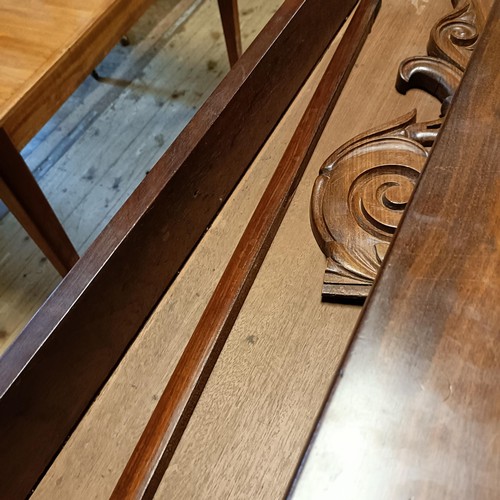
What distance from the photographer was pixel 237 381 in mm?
629

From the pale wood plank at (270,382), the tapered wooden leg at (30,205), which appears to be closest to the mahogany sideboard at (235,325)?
the pale wood plank at (270,382)

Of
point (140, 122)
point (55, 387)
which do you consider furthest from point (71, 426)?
point (140, 122)

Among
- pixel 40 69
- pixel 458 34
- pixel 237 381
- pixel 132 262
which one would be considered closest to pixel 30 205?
pixel 40 69

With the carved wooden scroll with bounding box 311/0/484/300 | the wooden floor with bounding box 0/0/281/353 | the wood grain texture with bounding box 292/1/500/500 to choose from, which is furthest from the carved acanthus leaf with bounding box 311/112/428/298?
the wooden floor with bounding box 0/0/281/353

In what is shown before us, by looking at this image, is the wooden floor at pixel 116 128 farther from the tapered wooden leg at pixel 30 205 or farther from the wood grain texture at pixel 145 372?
the wood grain texture at pixel 145 372

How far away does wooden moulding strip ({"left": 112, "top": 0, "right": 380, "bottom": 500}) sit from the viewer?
576mm

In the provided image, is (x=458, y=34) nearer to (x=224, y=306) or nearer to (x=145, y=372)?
(x=224, y=306)

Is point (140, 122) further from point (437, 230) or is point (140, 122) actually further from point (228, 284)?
point (437, 230)

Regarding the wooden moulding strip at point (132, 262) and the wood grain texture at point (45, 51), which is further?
the wood grain texture at point (45, 51)

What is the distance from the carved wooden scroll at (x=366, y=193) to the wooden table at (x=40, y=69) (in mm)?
547

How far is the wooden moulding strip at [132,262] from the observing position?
542 millimetres

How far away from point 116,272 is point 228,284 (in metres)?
0.14

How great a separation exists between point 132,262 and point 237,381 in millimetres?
177

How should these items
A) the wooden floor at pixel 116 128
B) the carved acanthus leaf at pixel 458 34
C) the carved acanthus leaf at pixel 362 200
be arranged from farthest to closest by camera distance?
1. the wooden floor at pixel 116 128
2. the carved acanthus leaf at pixel 458 34
3. the carved acanthus leaf at pixel 362 200
